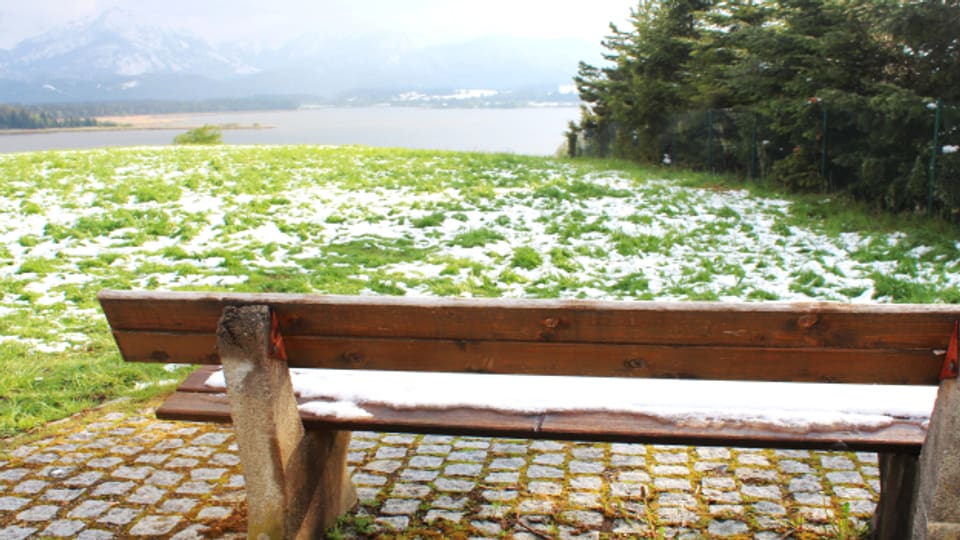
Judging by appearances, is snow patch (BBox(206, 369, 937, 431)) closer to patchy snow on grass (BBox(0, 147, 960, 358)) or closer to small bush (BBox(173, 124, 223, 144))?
patchy snow on grass (BBox(0, 147, 960, 358))

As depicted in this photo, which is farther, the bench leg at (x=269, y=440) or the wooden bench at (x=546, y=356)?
the bench leg at (x=269, y=440)

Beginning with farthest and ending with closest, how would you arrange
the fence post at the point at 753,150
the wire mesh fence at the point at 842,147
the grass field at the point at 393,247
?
the fence post at the point at 753,150 < the wire mesh fence at the point at 842,147 < the grass field at the point at 393,247

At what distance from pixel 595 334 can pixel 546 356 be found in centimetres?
17

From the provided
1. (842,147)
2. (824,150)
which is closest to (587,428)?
(842,147)

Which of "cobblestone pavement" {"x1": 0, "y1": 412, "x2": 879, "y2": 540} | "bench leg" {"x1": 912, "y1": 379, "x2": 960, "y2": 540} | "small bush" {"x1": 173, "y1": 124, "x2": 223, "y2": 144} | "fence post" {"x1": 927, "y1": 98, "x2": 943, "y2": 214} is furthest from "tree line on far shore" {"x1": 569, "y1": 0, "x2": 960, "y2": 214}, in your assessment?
"small bush" {"x1": 173, "y1": 124, "x2": 223, "y2": 144}

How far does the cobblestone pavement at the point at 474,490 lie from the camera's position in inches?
124

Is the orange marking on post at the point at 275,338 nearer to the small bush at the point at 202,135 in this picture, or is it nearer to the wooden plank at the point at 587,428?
the wooden plank at the point at 587,428

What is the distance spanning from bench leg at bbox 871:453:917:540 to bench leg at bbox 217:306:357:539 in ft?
6.49

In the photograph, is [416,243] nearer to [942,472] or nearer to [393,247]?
[393,247]

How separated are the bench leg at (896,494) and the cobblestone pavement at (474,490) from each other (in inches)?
10.2

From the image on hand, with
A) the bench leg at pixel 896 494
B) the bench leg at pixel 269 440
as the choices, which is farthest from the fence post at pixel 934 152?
the bench leg at pixel 269 440

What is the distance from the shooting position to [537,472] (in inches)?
143

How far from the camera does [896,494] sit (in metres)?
2.74

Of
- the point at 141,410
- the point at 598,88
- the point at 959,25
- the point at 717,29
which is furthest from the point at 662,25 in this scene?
the point at 141,410
